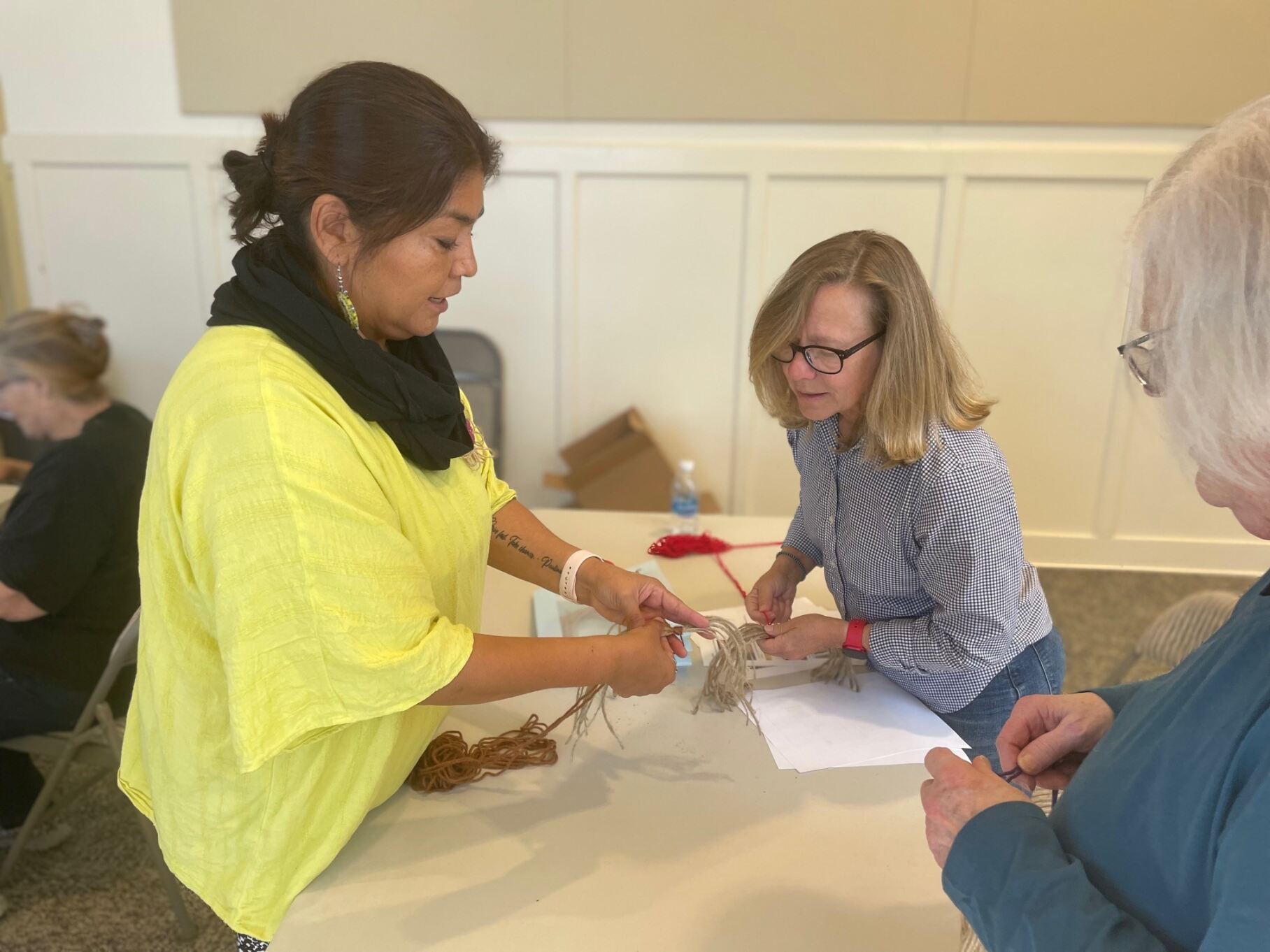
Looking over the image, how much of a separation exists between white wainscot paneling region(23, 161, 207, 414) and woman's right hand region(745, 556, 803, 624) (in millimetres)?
2952

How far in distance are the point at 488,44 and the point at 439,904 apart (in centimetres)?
304

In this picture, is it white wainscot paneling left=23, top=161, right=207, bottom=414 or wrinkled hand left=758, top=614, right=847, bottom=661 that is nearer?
wrinkled hand left=758, top=614, right=847, bottom=661

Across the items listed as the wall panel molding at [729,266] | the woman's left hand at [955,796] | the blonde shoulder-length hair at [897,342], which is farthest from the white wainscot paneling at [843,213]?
the woman's left hand at [955,796]

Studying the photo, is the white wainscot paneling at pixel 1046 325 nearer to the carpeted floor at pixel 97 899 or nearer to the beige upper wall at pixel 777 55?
the beige upper wall at pixel 777 55

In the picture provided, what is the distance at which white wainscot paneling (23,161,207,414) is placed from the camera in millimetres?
3404

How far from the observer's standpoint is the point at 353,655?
84 centimetres

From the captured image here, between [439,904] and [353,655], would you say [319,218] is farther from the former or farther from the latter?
[439,904]

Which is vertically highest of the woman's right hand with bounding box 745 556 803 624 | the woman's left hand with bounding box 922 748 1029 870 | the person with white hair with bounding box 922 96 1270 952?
the person with white hair with bounding box 922 96 1270 952

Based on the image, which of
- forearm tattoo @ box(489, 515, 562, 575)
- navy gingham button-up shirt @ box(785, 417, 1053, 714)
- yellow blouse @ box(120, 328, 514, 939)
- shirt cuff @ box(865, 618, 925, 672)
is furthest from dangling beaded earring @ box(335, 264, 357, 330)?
shirt cuff @ box(865, 618, 925, 672)

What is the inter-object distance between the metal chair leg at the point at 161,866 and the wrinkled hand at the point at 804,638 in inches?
53.3

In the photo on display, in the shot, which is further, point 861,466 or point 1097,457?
point 1097,457

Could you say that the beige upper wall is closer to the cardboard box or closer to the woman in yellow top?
the cardboard box

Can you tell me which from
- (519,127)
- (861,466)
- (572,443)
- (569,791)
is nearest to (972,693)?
(861,466)

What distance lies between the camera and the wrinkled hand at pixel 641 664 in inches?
41.4
